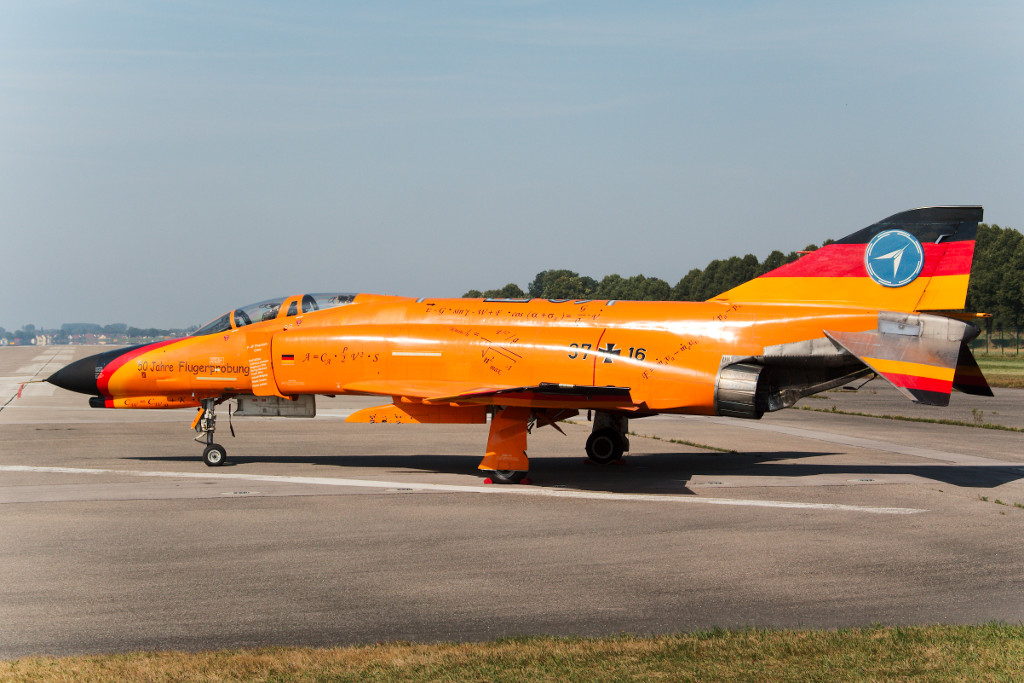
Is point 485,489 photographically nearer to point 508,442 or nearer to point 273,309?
point 508,442

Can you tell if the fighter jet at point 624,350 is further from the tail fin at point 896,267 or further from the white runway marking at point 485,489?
the white runway marking at point 485,489

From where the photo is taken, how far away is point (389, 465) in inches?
675

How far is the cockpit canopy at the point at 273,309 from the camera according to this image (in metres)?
17.2

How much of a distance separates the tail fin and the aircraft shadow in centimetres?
336

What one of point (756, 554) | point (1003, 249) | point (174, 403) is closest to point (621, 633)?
point (756, 554)

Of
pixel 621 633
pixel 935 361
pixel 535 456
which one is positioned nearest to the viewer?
pixel 621 633

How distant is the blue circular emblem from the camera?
49.3 feet

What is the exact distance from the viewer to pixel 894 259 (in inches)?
596

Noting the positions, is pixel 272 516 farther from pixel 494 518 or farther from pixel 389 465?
pixel 389 465

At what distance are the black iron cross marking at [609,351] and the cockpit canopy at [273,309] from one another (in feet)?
17.3

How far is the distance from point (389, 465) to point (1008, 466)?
40.8 feet

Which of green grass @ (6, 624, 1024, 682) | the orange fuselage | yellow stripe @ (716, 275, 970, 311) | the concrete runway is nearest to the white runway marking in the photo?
the concrete runway

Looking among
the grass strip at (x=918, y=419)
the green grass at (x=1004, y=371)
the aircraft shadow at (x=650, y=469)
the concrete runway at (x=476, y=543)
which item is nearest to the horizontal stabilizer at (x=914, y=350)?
the concrete runway at (x=476, y=543)

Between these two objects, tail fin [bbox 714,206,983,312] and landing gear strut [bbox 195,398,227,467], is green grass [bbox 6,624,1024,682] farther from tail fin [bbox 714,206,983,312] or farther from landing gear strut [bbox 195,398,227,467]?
landing gear strut [bbox 195,398,227,467]
